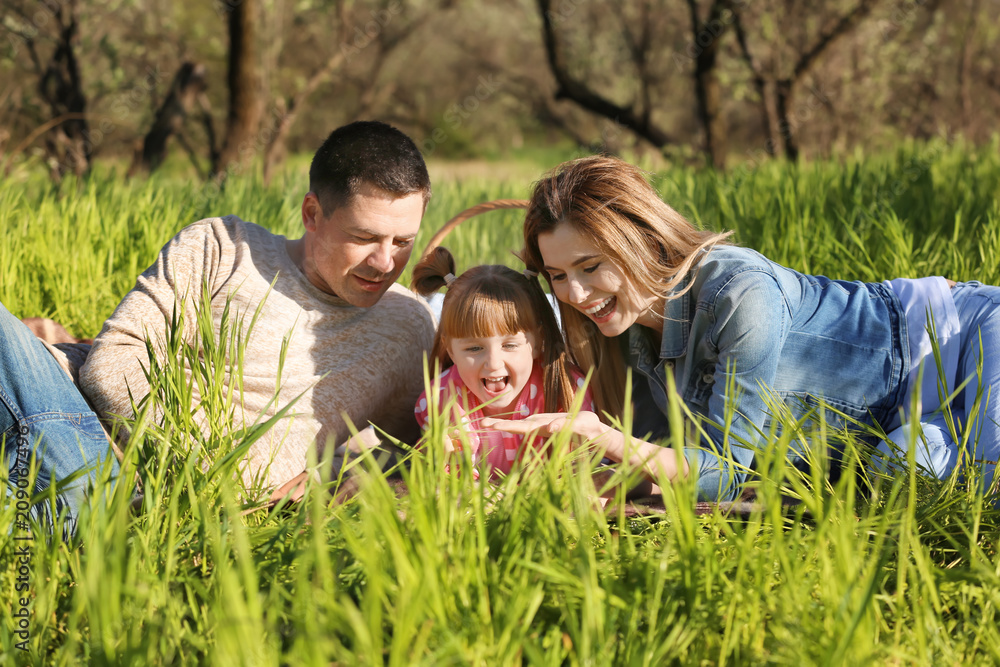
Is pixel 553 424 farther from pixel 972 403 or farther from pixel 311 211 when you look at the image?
pixel 311 211

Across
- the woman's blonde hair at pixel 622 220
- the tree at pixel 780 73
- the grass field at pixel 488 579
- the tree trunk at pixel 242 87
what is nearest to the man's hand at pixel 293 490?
the grass field at pixel 488 579

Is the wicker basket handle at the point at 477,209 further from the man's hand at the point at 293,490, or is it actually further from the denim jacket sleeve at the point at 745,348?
the man's hand at the point at 293,490

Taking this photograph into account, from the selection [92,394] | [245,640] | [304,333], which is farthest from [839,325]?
[92,394]

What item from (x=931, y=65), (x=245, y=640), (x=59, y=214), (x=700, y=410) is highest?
(x=931, y=65)

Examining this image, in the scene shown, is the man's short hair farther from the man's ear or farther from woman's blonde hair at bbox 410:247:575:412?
woman's blonde hair at bbox 410:247:575:412

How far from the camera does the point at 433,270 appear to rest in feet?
8.20

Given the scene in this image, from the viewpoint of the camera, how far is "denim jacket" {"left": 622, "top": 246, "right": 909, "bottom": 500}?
1913 mm

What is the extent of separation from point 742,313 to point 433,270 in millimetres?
994

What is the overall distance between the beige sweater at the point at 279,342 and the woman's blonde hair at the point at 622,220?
0.63 meters

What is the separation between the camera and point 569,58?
59.4 feet

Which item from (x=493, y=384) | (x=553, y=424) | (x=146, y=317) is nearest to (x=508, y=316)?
(x=493, y=384)

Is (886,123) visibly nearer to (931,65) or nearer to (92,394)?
(931,65)

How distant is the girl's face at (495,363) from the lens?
7.14 feet

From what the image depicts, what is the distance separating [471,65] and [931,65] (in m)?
13.6
